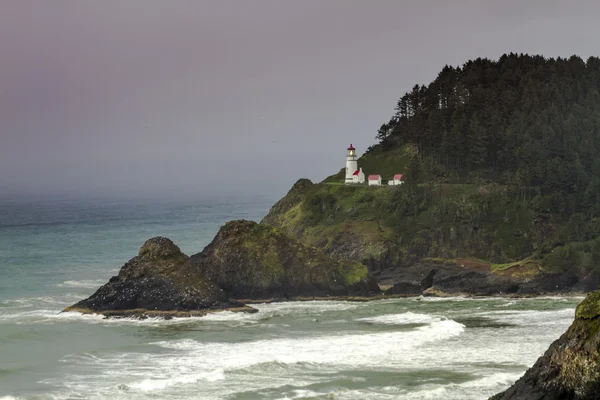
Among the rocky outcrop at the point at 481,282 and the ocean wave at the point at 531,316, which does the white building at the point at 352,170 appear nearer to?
the rocky outcrop at the point at 481,282

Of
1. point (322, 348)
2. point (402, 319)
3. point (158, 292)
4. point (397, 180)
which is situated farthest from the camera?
point (397, 180)

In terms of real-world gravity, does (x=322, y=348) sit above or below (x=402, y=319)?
below

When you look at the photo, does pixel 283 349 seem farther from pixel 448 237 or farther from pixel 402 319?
pixel 448 237

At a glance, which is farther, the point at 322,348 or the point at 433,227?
the point at 433,227

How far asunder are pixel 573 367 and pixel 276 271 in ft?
177

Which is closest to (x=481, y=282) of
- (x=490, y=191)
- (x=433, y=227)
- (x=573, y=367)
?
(x=433, y=227)

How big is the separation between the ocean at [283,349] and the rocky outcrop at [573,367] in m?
16.6

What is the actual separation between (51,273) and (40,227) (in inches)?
3035

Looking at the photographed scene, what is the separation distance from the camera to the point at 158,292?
69.5 metres

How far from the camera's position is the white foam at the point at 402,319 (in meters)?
64.8

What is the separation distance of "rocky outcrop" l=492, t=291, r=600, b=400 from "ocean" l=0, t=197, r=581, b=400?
16632 millimetres

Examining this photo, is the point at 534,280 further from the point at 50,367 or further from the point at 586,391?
the point at 586,391

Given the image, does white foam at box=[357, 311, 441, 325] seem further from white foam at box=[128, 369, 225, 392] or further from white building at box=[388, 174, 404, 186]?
white building at box=[388, 174, 404, 186]

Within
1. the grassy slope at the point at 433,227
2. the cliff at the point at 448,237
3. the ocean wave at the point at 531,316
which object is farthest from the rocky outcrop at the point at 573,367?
the grassy slope at the point at 433,227
